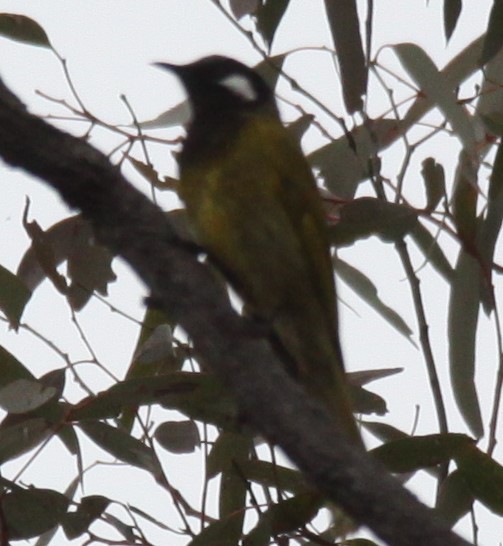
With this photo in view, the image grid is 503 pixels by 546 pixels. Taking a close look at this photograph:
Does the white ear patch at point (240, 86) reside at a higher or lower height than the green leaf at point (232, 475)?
higher

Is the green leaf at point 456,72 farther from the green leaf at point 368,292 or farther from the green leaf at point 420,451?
the green leaf at point 420,451

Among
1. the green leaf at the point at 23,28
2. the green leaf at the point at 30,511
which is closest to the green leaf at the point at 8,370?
the green leaf at the point at 30,511

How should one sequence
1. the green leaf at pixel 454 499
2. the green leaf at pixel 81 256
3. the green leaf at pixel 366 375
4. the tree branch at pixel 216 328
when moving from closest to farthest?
the tree branch at pixel 216 328 → the green leaf at pixel 454 499 → the green leaf at pixel 366 375 → the green leaf at pixel 81 256

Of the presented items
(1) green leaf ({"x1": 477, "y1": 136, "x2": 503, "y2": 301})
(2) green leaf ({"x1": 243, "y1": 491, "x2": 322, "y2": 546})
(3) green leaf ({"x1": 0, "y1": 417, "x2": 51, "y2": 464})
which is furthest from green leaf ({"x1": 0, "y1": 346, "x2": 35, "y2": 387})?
(1) green leaf ({"x1": 477, "y1": 136, "x2": 503, "y2": 301})

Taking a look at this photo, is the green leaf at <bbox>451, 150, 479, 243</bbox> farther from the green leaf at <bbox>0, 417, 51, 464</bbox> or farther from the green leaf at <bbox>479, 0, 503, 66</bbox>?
the green leaf at <bbox>0, 417, 51, 464</bbox>

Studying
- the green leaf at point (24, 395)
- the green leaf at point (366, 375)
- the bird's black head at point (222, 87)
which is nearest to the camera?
the green leaf at point (24, 395)

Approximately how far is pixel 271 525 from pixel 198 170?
83 cm

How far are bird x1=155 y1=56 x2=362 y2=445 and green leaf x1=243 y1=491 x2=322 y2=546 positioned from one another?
0.35m

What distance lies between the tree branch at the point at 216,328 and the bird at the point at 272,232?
32.8 inches

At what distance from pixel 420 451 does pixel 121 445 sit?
52cm

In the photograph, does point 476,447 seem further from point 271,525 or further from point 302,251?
point 302,251

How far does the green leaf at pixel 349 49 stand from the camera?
2.34 m

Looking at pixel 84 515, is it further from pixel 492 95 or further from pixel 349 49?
pixel 492 95

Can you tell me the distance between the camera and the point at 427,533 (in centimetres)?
129
